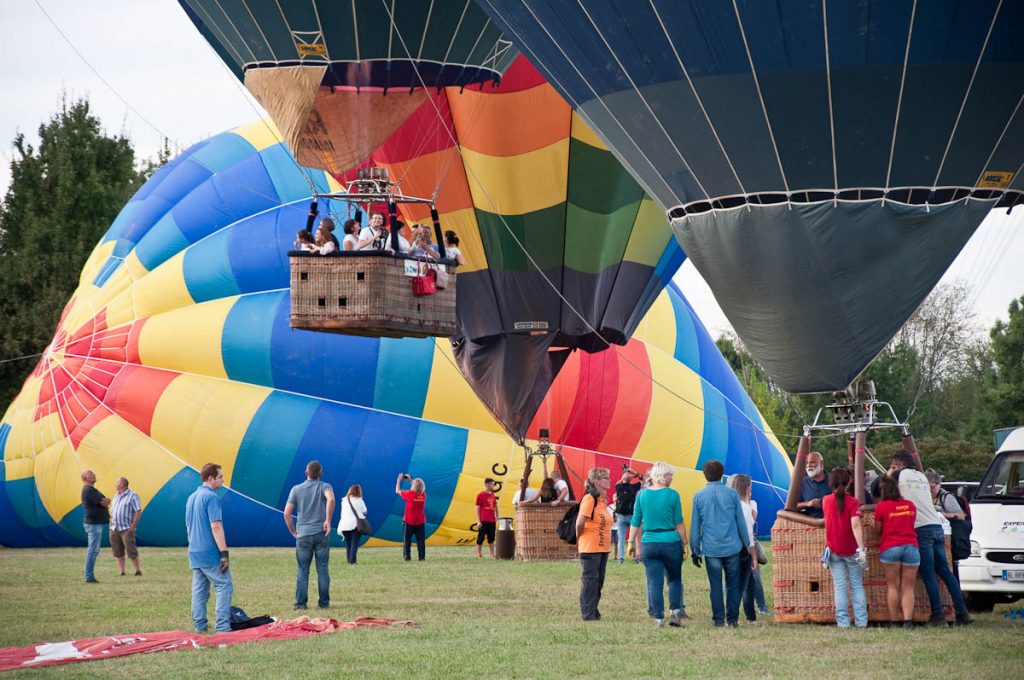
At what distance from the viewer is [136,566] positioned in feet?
46.5

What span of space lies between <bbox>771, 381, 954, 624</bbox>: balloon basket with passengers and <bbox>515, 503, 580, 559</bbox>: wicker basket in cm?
635

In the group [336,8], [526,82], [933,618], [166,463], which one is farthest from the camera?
[166,463]

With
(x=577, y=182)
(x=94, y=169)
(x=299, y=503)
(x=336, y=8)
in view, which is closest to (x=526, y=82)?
(x=577, y=182)

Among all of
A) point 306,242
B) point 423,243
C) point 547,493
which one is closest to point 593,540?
point 423,243

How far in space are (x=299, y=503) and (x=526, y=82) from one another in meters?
6.47

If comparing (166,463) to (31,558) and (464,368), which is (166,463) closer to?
(31,558)

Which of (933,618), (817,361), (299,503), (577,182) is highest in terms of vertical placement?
(577,182)

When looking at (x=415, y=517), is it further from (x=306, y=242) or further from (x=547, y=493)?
(x=306, y=242)

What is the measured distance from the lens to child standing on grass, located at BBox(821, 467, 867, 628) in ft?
29.4

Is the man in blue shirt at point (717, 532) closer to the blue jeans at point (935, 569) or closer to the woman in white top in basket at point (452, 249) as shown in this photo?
the blue jeans at point (935, 569)

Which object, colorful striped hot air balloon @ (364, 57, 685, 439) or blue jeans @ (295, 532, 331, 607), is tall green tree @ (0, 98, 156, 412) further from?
blue jeans @ (295, 532, 331, 607)

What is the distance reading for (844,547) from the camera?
898cm

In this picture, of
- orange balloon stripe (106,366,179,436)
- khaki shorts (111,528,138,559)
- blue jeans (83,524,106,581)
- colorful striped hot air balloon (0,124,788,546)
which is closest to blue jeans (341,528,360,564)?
khaki shorts (111,528,138,559)

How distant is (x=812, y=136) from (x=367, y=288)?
3.27 m
